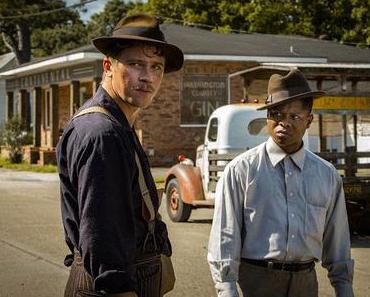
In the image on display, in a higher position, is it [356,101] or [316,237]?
[356,101]

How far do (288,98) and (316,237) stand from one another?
28.2 inches

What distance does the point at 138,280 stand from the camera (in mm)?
3236

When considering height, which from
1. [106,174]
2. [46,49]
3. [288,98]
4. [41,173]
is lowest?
[41,173]

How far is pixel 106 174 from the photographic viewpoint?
2939 mm

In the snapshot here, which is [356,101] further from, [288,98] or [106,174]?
[106,174]

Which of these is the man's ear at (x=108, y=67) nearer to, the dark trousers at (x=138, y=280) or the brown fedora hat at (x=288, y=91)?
the dark trousers at (x=138, y=280)

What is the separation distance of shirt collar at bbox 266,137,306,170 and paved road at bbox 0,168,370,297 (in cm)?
406

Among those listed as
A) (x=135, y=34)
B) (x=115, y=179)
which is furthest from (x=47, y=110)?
(x=115, y=179)

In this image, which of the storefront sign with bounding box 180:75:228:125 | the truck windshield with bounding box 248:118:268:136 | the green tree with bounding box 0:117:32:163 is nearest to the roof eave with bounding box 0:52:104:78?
the green tree with bounding box 0:117:32:163

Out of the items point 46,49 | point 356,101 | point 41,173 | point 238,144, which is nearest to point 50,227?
point 238,144

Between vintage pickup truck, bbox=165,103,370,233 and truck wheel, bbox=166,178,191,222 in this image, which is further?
truck wheel, bbox=166,178,191,222

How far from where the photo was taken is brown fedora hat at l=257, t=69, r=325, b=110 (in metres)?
4.14

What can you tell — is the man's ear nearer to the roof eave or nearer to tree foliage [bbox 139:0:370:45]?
the roof eave

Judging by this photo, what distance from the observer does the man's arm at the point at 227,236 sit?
387 centimetres
